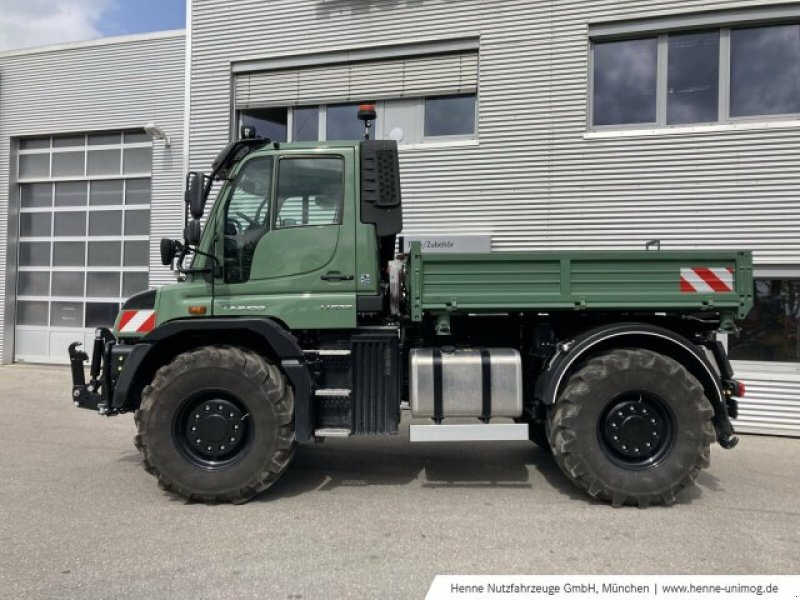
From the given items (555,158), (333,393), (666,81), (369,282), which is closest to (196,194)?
(369,282)

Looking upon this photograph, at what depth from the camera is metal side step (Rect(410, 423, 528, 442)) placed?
4.44m

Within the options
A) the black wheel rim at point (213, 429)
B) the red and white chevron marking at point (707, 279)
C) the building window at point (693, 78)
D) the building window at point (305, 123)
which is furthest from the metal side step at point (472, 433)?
the building window at point (305, 123)

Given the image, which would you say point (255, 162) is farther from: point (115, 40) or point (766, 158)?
point (115, 40)

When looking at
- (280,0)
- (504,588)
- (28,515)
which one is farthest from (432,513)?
(280,0)

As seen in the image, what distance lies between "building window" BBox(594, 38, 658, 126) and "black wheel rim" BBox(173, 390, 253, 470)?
6503mm

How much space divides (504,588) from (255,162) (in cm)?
363

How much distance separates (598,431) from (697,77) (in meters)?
5.82

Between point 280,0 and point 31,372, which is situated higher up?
point 280,0

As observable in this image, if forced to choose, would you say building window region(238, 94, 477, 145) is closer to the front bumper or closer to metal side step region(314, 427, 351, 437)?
the front bumper

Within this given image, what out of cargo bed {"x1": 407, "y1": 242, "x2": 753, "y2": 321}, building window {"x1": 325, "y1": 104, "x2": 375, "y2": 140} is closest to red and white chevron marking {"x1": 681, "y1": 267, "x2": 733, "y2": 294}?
cargo bed {"x1": 407, "y1": 242, "x2": 753, "y2": 321}

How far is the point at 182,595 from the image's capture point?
2.97m

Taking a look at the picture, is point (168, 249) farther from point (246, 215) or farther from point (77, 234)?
point (77, 234)

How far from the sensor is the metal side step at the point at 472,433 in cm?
444

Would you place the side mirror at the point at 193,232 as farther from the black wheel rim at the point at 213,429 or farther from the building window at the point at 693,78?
the building window at the point at 693,78
